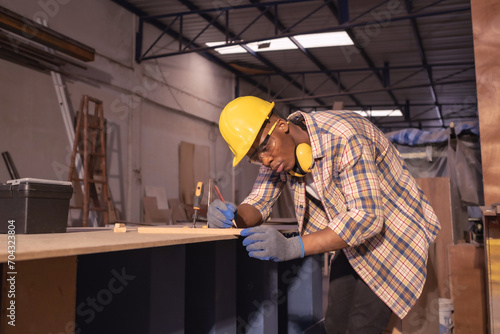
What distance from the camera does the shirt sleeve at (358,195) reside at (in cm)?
178

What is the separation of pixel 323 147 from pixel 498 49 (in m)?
2.09

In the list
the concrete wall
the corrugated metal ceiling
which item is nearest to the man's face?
the concrete wall

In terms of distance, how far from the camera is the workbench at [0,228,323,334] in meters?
1.47

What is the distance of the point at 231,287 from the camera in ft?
8.61

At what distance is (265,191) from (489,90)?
189cm

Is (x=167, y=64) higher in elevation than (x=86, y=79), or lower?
higher

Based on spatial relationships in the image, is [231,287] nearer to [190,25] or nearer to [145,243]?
[145,243]

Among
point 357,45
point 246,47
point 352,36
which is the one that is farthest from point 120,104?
point 357,45

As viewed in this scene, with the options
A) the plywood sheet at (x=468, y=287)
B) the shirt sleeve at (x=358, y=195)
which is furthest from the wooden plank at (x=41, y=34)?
the plywood sheet at (x=468, y=287)

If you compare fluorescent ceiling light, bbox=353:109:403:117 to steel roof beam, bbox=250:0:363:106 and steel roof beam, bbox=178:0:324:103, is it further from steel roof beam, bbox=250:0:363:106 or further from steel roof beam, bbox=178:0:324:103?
steel roof beam, bbox=178:0:324:103

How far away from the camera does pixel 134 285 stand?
6.84 feet

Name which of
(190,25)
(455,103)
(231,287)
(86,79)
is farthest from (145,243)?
(455,103)

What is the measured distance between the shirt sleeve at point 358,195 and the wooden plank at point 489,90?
1806mm

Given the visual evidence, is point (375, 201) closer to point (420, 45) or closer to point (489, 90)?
point (489, 90)
